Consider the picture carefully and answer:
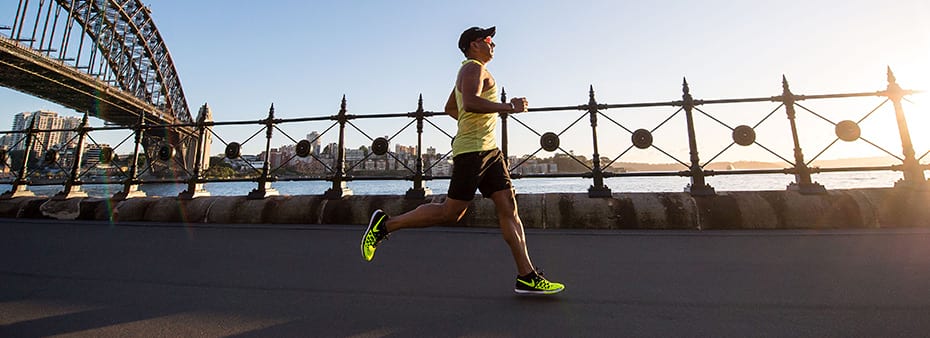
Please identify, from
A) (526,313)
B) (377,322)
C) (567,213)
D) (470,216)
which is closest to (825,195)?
(567,213)

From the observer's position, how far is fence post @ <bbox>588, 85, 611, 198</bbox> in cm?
451

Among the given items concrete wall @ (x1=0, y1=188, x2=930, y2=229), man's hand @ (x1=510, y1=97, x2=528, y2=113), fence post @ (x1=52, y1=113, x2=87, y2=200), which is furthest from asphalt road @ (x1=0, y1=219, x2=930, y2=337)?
fence post @ (x1=52, y1=113, x2=87, y2=200)

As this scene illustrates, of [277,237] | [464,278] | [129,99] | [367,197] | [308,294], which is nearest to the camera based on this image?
[308,294]

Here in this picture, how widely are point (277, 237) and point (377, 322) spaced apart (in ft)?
9.71

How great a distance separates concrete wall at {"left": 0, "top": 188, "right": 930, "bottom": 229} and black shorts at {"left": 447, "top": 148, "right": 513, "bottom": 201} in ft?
6.98

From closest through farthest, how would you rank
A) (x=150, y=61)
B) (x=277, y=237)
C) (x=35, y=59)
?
(x=277, y=237)
(x=35, y=59)
(x=150, y=61)

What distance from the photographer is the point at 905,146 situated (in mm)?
4281

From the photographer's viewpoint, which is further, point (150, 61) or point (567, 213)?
point (150, 61)

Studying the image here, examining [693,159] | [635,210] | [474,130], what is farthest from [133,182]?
[693,159]

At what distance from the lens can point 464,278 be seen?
2.38 m

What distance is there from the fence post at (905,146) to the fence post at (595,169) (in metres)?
3.41

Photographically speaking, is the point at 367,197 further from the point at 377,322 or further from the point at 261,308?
the point at 377,322

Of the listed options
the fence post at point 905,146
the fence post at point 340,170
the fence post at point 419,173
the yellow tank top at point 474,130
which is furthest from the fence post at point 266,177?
the fence post at point 905,146

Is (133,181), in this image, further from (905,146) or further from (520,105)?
(905,146)
